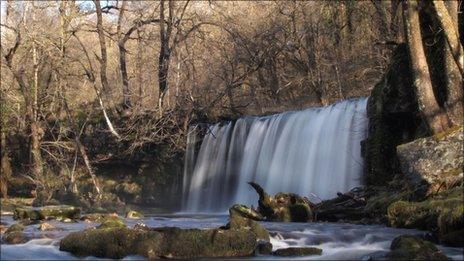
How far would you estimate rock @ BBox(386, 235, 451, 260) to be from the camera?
7.24 m

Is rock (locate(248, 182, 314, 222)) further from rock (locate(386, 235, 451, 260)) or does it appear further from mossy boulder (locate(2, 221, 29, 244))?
mossy boulder (locate(2, 221, 29, 244))

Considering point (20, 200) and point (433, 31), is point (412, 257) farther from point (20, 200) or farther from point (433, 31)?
point (20, 200)

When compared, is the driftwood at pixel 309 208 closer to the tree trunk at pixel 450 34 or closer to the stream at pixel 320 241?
the stream at pixel 320 241

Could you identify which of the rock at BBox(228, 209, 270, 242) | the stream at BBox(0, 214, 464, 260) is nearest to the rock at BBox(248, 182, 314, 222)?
the stream at BBox(0, 214, 464, 260)

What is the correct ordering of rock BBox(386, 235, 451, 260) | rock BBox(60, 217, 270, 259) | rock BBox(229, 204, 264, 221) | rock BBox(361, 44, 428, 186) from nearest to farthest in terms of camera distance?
rock BBox(386, 235, 451, 260), rock BBox(60, 217, 270, 259), rock BBox(229, 204, 264, 221), rock BBox(361, 44, 428, 186)

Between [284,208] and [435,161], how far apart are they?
361 centimetres

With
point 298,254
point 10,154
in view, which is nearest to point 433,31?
point 298,254

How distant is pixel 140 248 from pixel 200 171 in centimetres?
1413

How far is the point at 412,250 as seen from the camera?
7.64 m

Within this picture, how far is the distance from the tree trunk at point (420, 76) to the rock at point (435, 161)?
0.62m

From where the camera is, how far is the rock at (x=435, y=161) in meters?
11.4

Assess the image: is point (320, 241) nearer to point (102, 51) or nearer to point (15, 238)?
point (15, 238)

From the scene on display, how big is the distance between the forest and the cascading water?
0.06 metres

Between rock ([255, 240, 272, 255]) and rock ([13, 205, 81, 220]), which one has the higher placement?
rock ([13, 205, 81, 220])
